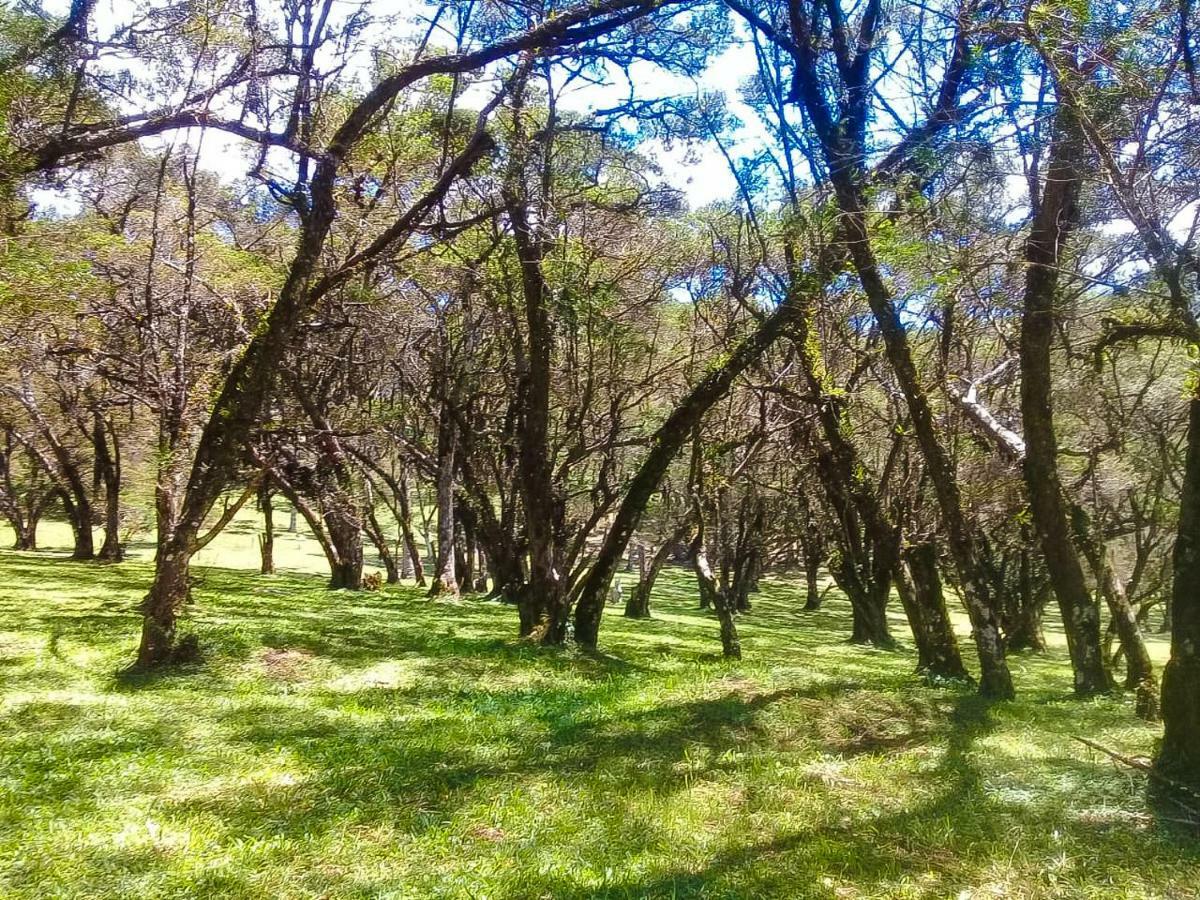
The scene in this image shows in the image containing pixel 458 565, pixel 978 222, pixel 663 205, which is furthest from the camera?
pixel 458 565

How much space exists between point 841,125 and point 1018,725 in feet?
22.0

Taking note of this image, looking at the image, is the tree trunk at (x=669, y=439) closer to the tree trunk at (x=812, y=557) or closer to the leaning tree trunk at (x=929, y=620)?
the leaning tree trunk at (x=929, y=620)

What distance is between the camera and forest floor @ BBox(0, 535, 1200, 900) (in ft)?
14.3

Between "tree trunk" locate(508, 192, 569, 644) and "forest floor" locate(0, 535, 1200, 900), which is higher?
"tree trunk" locate(508, 192, 569, 644)

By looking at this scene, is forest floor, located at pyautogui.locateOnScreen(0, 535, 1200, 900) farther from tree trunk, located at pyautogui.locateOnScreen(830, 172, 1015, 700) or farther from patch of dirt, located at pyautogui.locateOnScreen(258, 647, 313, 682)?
tree trunk, located at pyautogui.locateOnScreen(830, 172, 1015, 700)

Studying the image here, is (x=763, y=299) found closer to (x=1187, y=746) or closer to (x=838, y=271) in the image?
(x=838, y=271)

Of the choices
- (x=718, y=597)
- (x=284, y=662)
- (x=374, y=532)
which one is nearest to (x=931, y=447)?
(x=718, y=597)

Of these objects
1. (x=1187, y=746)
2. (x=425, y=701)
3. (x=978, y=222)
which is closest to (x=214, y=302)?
(x=425, y=701)

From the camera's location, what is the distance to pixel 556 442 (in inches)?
640

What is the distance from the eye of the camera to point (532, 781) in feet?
18.8

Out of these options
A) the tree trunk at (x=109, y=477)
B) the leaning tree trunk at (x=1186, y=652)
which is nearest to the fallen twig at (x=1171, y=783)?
the leaning tree trunk at (x=1186, y=652)

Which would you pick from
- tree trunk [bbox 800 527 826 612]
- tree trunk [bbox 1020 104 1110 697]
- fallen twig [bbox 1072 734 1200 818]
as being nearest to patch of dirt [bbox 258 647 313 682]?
fallen twig [bbox 1072 734 1200 818]

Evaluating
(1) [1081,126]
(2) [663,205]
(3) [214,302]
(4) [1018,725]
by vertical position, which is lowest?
(4) [1018,725]

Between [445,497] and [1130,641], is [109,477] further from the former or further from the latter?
[1130,641]
